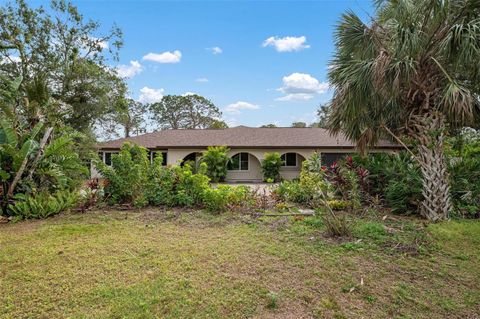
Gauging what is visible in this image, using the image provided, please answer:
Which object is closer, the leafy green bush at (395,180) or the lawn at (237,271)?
the lawn at (237,271)

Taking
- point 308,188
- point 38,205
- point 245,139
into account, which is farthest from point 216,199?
point 245,139

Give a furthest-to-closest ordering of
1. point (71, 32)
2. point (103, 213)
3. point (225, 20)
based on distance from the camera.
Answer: point (71, 32)
point (225, 20)
point (103, 213)

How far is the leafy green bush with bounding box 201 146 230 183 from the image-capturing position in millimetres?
16422

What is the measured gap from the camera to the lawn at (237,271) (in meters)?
3.00

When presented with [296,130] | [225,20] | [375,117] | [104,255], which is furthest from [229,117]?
[104,255]

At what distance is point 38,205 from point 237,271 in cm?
594

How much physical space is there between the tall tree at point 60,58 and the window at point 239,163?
327 inches

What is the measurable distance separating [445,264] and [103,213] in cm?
762

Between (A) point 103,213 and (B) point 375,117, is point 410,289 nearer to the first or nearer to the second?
A: (B) point 375,117

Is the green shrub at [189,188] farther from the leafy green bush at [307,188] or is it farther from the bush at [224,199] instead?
the leafy green bush at [307,188]

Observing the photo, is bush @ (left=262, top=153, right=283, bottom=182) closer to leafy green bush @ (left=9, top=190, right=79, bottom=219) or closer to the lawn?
the lawn

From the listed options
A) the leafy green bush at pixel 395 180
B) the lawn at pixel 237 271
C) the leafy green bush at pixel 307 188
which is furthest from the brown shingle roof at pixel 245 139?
the lawn at pixel 237 271

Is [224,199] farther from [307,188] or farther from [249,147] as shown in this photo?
[249,147]

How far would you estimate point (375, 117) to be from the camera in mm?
8516
